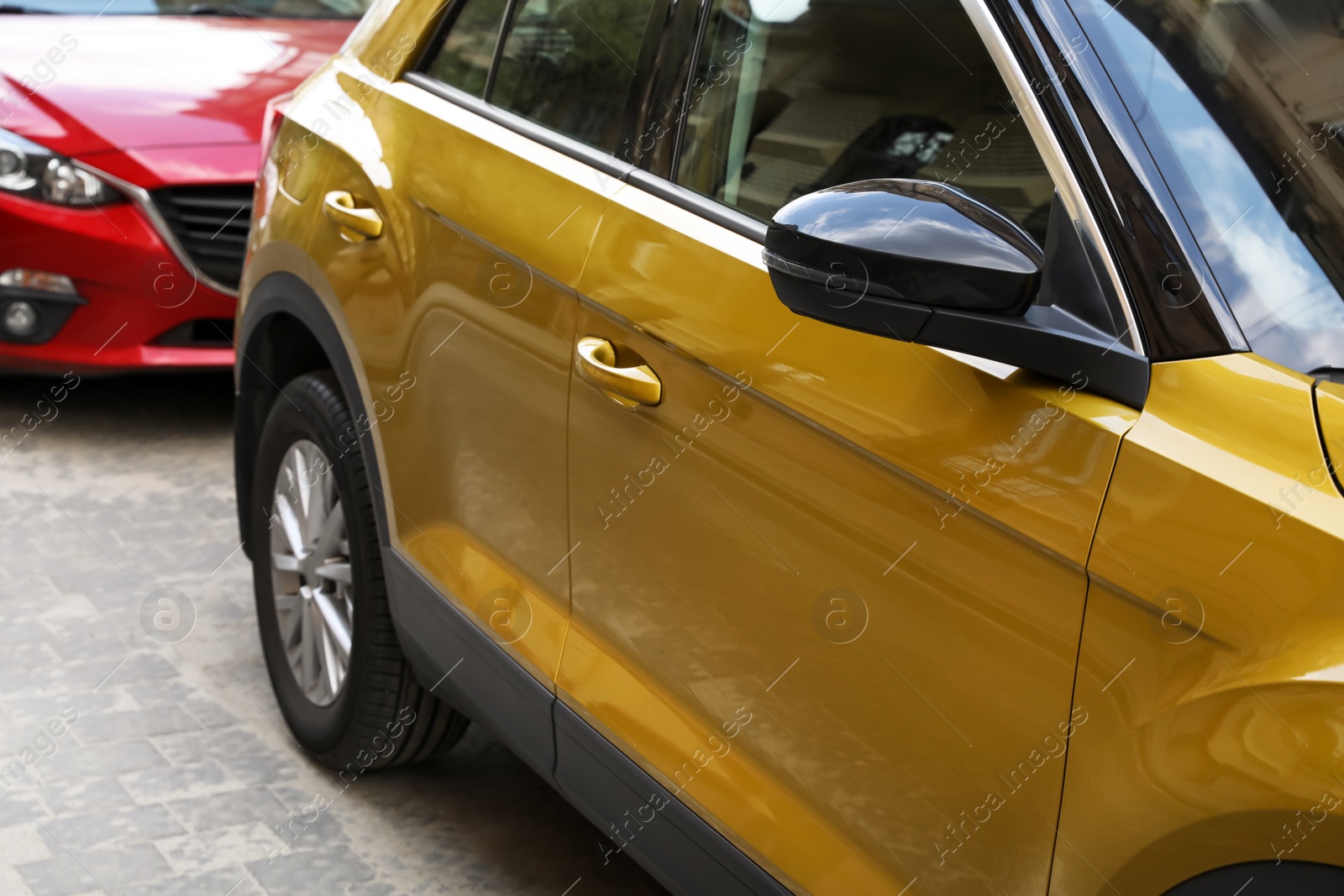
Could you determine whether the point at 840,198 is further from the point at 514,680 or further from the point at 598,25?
the point at 514,680

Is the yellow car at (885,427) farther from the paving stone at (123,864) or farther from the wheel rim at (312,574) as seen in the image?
the paving stone at (123,864)

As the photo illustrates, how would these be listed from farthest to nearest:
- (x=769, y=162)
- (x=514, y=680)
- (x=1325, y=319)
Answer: (x=514, y=680), (x=769, y=162), (x=1325, y=319)

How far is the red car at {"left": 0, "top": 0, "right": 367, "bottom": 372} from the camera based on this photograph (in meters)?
5.09

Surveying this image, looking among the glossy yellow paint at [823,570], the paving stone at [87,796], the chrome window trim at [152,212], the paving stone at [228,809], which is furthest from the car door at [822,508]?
the chrome window trim at [152,212]

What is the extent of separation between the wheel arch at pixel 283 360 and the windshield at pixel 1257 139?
66.7 inches

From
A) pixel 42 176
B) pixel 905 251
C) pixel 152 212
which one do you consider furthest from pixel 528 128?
pixel 42 176

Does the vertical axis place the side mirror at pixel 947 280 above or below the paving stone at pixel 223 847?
above

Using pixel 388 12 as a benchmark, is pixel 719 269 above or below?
above

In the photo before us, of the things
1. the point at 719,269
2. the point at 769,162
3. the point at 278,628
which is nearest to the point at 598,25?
the point at 769,162

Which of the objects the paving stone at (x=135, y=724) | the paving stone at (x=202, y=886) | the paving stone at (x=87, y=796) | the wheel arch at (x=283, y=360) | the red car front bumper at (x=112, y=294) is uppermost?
the wheel arch at (x=283, y=360)

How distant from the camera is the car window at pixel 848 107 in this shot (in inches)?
71.8

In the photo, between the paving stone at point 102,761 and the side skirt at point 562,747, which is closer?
the side skirt at point 562,747

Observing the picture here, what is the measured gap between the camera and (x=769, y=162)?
2102 mm

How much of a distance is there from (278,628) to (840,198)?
2.22 m
